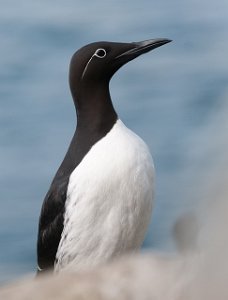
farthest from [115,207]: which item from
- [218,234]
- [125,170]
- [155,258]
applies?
[218,234]

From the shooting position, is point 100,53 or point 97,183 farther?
point 100,53

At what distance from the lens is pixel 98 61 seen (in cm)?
765

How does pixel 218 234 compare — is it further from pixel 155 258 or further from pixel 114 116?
pixel 114 116

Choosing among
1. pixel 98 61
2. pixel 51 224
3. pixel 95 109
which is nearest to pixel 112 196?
pixel 95 109

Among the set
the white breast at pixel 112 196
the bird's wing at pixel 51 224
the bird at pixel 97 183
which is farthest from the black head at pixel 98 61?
the bird's wing at pixel 51 224

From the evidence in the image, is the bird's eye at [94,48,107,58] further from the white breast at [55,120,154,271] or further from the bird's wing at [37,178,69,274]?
the bird's wing at [37,178,69,274]

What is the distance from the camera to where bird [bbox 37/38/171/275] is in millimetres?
7133

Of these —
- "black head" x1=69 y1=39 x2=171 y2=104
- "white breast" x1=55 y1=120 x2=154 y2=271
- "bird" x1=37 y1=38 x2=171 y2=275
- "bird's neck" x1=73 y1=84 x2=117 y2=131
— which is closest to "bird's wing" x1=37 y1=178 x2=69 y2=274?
"bird" x1=37 y1=38 x2=171 y2=275

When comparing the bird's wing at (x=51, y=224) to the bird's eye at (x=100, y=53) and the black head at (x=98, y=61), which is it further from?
the bird's eye at (x=100, y=53)

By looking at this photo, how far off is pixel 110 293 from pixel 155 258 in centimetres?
32

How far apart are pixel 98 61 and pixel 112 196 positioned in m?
1.15

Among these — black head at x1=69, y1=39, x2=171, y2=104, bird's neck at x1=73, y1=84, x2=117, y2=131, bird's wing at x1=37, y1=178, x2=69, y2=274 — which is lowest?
bird's wing at x1=37, y1=178, x2=69, y2=274

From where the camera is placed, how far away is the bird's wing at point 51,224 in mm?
7617

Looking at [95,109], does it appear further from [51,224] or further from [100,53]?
[51,224]
